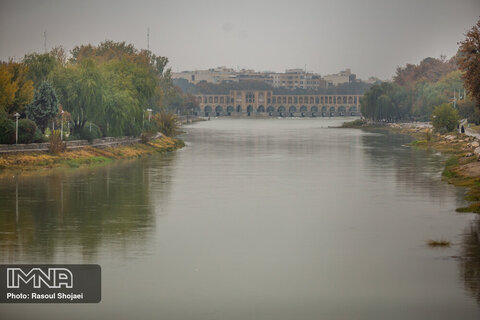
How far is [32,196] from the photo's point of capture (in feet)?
149

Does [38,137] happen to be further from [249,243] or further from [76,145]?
[249,243]

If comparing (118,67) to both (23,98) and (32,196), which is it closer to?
(23,98)

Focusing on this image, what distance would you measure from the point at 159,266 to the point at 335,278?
5718 mm

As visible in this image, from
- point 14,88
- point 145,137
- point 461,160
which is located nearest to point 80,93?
point 14,88

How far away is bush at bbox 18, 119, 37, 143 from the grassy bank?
1462 millimetres

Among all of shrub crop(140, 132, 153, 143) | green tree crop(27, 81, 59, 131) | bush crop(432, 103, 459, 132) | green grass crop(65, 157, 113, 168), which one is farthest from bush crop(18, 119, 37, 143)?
bush crop(432, 103, 459, 132)

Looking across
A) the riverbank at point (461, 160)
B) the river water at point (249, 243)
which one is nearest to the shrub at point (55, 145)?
the river water at point (249, 243)

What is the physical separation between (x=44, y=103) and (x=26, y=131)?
6.20 m

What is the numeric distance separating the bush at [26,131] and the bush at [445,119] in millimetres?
63303

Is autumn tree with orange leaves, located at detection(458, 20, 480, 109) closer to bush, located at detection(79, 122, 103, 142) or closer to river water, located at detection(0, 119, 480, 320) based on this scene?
river water, located at detection(0, 119, 480, 320)

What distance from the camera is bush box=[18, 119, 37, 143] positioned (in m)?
62.9

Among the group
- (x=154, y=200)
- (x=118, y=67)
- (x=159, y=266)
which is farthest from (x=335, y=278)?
(x=118, y=67)

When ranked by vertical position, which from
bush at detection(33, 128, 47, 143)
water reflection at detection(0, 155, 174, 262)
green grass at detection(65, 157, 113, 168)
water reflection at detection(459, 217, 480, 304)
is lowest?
water reflection at detection(459, 217, 480, 304)

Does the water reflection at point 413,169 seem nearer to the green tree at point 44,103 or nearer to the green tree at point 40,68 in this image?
the green tree at point 44,103
